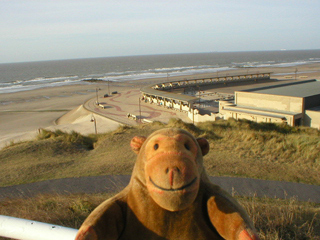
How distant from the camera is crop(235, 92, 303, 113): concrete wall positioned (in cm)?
2214

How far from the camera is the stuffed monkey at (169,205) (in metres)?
2.34

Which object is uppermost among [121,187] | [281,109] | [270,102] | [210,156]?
[270,102]

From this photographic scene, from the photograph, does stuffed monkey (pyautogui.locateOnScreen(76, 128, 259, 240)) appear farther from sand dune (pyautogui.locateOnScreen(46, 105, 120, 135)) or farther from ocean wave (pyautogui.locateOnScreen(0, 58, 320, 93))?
ocean wave (pyautogui.locateOnScreen(0, 58, 320, 93))

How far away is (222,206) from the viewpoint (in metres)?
2.59

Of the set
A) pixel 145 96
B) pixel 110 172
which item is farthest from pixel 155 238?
pixel 145 96

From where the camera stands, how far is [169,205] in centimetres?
234

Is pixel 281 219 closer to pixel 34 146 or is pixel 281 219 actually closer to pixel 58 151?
pixel 58 151

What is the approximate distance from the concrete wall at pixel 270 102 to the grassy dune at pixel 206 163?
6.52m

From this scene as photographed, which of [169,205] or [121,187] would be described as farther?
[121,187]

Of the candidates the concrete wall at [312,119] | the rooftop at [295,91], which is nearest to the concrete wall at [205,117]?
the rooftop at [295,91]

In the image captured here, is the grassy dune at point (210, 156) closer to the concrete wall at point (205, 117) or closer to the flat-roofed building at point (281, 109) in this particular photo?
the flat-roofed building at point (281, 109)

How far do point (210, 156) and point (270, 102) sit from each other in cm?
1470

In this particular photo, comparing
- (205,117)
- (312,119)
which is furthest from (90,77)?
(312,119)

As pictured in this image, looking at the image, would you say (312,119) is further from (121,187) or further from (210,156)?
(121,187)
